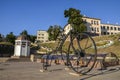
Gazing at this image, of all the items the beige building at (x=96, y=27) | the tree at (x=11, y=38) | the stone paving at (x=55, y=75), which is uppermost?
the beige building at (x=96, y=27)

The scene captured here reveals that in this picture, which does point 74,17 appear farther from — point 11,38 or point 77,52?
point 77,52

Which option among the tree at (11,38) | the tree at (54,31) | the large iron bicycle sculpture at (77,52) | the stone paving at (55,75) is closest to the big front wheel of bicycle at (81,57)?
the large iron bicycle sculpture at (77,52)

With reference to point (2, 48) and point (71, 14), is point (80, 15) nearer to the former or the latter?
point (71, 14)

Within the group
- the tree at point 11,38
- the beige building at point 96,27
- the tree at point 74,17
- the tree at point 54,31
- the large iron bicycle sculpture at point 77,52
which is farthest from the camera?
the beige building at point 96,27

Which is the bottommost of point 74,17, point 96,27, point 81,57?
point 81,57

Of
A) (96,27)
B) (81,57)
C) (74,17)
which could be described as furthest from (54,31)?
(81,57)

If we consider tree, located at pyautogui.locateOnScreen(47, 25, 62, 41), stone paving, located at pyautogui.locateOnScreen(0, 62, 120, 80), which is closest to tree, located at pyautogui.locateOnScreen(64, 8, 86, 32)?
tree, located at pyautogui.locateOnScreen(47, 25, 62, 41)

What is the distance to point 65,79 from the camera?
11531 mm

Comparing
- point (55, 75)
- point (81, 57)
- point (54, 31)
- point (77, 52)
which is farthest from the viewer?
point (54, 31)

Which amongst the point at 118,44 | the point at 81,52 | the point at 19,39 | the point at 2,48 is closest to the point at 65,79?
the point at 81,52

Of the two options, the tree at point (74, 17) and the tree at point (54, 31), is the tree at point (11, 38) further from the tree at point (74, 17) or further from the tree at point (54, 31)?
the tree at point (74, 17)

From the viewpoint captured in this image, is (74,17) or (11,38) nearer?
(74,17)

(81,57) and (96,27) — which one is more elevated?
(96,27)

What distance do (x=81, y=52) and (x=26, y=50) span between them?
2347 centimetres
